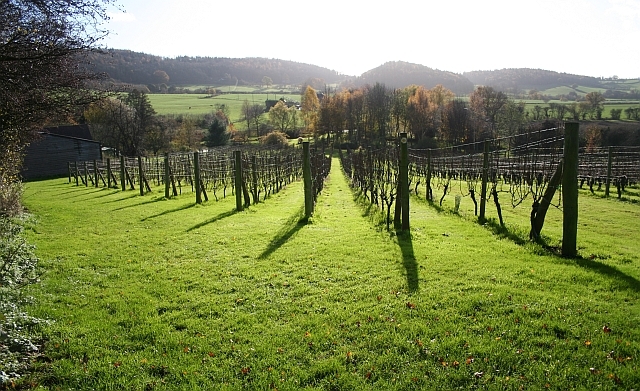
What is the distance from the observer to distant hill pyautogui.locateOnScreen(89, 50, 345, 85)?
375 ft

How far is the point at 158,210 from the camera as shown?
12703 millimetres

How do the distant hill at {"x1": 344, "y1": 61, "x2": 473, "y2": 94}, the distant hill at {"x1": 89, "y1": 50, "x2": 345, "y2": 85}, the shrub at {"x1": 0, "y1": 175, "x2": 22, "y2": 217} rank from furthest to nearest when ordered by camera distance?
the distant hill at {"x1": 344, "y1": 61, "x2": 473, "y2": 94} → the distant hill at {"x1": 89, "y1": 50, "x2": 345, "y2": 85} → the shrub at {"x1": 0, "y1": 175, "x2": 22, "y2": 217}

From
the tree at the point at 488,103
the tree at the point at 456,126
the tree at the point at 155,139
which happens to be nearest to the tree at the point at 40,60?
the tree at the point at 155,139

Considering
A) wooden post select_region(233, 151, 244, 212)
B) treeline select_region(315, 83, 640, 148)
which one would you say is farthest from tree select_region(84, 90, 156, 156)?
wooden post select_region(233, 151, 244, 212)

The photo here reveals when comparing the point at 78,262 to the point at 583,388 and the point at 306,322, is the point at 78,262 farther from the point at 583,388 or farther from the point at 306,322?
the point at 583,388

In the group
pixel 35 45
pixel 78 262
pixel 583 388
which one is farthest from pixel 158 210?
pixel 583 388

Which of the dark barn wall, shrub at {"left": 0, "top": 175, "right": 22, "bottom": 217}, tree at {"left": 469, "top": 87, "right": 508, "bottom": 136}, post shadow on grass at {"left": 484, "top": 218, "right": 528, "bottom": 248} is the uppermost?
tree at {"left": 469, "top": 87, "right": 508, "bottom": 136}

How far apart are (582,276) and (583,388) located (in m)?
2.62

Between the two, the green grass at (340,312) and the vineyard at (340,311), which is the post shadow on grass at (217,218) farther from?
the green grass at (340,312)

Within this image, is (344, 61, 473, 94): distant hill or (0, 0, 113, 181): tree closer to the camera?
(0, 0, 113, 181): tree

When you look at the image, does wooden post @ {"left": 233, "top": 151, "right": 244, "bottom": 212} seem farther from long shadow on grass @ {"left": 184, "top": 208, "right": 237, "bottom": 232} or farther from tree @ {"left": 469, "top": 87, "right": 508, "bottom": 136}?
tree @ {"left": 469, "top": 87, "right": 508, "bottom": 136}

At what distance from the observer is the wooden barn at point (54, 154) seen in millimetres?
34844

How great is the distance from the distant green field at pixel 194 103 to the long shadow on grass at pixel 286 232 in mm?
77782

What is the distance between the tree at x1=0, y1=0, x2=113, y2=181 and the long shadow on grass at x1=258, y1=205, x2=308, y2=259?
4457 millimetres
